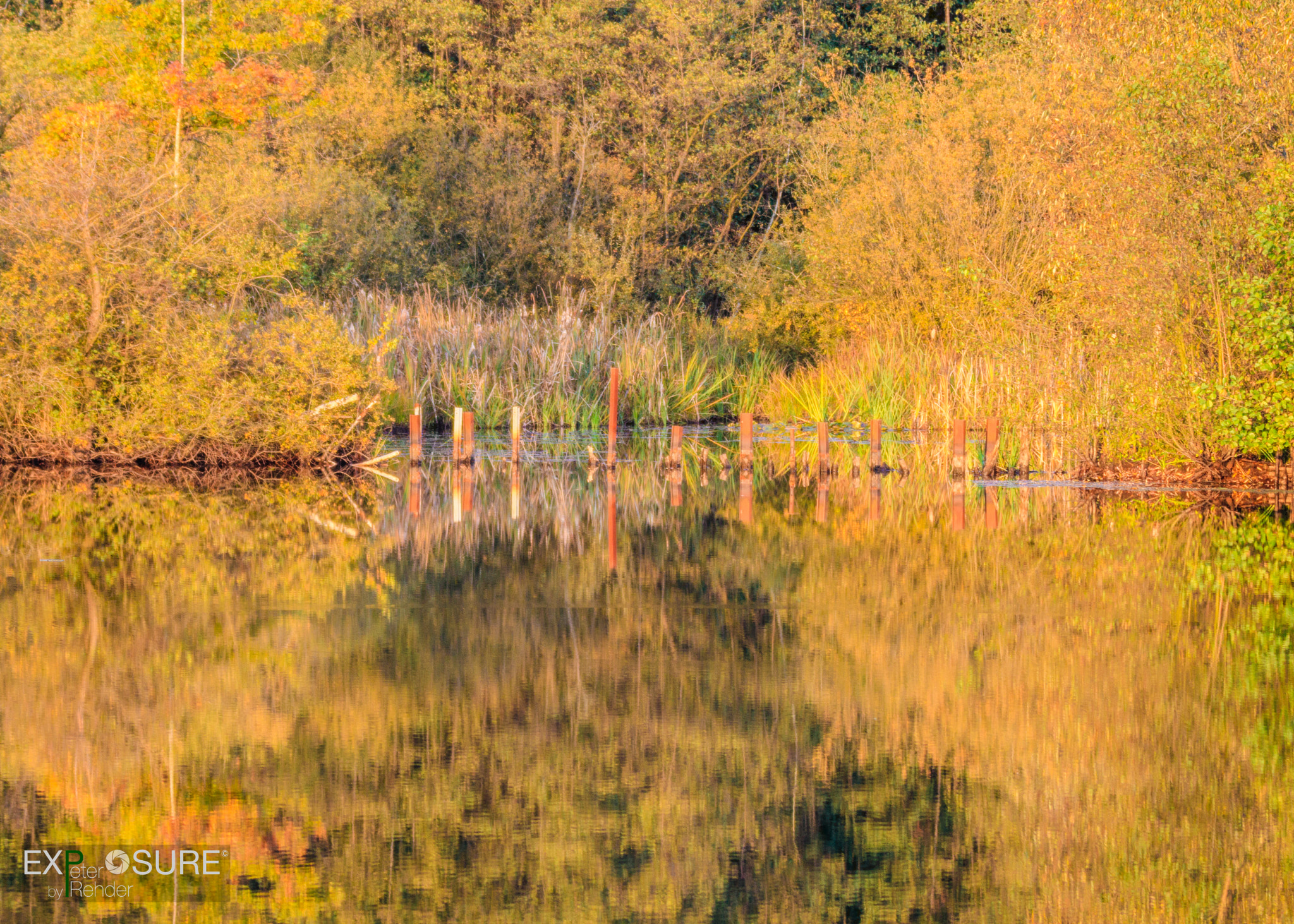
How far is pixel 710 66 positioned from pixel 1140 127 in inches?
955

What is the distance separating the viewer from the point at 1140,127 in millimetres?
17875

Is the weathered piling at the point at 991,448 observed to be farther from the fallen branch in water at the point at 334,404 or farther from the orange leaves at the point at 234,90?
the orange leaves at the point at 234,90

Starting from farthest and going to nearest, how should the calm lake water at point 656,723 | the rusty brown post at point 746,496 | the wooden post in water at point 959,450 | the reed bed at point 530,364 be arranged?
the reed bed at point 530,364 → the wooden post in water at point 959,450 → the rusty brown post at point 746,496 → the calm lake water at point 656,723

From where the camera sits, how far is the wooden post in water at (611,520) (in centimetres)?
1369

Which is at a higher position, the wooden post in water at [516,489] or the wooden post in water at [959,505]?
the wooden post in water at [959,505]

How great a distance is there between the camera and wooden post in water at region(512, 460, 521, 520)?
17203mm

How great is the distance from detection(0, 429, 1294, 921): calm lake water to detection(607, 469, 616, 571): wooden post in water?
0.13 m

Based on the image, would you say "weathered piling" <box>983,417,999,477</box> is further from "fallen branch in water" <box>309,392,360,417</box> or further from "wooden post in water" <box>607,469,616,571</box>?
"fallen branch in water" <box>309,392,360,417</box>

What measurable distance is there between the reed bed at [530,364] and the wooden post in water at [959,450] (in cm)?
946

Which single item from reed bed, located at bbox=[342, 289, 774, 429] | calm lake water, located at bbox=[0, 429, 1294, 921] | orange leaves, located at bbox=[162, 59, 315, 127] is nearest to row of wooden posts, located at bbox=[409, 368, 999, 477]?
reed bed, located at bbox=[342, 289, 774, 429]

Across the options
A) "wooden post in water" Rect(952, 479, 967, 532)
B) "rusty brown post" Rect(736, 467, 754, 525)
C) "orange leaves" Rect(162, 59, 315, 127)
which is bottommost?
"rusty brown post" Rect(736, 467, 754, 525)

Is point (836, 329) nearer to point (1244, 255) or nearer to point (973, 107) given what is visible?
point (973, 107)

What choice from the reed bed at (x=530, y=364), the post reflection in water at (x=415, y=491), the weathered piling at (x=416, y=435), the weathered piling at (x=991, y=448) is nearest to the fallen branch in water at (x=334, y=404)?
the weathered piling at (x=416, y=435)

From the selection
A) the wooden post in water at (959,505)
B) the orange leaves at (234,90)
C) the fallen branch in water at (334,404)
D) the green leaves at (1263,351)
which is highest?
the orange leaves at (234,90)
